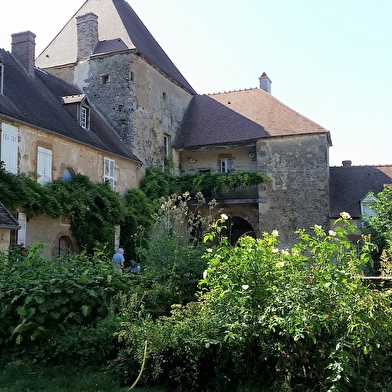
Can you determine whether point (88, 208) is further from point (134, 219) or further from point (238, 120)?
point (238, 120)

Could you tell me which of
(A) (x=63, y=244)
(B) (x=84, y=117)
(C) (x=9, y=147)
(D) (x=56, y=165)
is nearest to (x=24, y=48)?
(B) (x=84, y=117)

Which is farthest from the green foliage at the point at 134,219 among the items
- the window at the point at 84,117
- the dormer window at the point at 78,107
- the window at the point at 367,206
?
the window at the point at 367,206

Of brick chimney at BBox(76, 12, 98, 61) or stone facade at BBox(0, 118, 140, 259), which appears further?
brick chimney at BBox(76, 12, 98, 61)

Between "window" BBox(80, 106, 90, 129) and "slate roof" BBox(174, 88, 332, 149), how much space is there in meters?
5.87

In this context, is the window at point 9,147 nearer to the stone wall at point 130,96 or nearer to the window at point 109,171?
the window at point 109,171

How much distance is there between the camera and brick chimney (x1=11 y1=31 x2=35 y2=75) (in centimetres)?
1673

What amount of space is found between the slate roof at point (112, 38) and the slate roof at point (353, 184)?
8.85 m

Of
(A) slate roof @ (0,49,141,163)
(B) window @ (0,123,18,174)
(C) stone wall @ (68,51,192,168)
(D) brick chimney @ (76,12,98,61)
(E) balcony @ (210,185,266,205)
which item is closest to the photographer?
(B) window @ (0,123,18,174)

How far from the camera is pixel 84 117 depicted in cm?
1720

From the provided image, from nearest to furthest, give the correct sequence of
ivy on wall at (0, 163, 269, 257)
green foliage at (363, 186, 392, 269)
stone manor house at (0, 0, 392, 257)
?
ivy on wall at (0, 163, 269, 257), green foliage at (363, 186, 392, 269), stone manor house at (0, 0, 392, 257)

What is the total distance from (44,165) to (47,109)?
2.31 m

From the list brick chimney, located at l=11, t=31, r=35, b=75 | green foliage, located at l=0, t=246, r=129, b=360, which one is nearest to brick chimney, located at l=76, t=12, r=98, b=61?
brick chimney, located at l=11, t=31, r=35, b=75

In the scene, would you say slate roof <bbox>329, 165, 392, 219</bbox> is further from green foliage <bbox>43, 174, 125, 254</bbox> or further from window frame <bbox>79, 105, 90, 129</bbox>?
window frame <bbox>79, 105, 90, 129</bbox>

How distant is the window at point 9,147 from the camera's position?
12.6m
